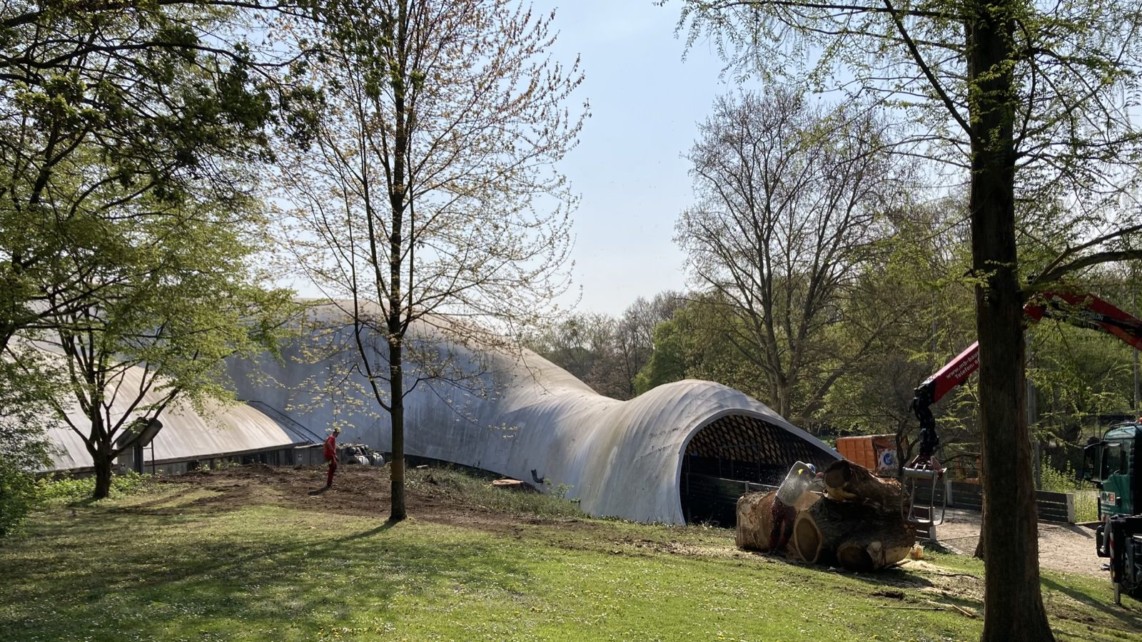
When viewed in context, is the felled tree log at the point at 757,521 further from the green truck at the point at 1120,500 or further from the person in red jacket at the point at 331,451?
the person in red jacket at the point at 331,451

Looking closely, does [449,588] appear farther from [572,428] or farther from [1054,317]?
[572,428]

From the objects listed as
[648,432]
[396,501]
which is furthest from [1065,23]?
[648,432]

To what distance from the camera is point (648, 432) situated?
928 inches

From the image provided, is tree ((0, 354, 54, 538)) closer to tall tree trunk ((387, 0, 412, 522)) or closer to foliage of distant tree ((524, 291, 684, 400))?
tall tree trunk ((387, 0, 412, 522))

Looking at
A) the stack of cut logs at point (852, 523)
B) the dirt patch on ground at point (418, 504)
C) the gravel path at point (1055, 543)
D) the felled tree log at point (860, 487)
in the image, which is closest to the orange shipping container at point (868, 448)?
the dirt patch on ground at point (418, 504)

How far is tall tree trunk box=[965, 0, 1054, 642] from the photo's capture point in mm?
8195

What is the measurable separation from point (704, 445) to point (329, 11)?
22421 millimetres

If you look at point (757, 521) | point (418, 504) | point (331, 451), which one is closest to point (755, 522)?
point (757, 521)

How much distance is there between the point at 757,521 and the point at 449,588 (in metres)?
7.78

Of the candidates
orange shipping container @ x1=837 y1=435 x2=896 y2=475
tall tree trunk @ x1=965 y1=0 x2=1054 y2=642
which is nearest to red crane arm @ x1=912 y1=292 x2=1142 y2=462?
tall tree trunk @ x1=965 y1=0 x2=1054 y2=642

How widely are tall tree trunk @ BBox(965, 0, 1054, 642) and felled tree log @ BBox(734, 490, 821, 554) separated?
704cm

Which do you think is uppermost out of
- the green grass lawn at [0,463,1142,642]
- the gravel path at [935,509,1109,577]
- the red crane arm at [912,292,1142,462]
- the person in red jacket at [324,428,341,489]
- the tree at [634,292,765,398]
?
the tree at [634,292,765,398]

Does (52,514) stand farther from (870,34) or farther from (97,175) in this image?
(870,34)

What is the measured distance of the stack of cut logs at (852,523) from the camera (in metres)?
14.2
